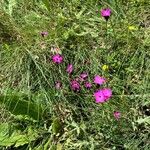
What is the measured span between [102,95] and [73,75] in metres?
0.33

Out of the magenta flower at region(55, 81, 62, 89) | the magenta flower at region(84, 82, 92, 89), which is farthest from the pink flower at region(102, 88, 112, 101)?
the magenta flower at region(55, 81, 62, 89)

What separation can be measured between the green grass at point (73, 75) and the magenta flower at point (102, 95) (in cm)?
7

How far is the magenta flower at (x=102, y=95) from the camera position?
2145mm

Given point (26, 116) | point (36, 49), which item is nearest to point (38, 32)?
point (36, 49)

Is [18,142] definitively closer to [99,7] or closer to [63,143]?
[63,143]

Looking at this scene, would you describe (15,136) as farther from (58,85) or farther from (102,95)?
(102,95)

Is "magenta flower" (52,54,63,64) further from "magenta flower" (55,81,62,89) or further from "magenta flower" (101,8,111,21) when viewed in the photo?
"magenta flower" (101,8,111,21)

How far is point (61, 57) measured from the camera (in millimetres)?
2475

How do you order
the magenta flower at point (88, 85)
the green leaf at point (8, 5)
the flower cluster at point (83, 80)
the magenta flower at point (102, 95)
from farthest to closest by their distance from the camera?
the green leaf at point (8, 5) → the magenta flower at point (88, 85) → the flower cluster at point (83, 80) → the magenta flower at point (102, 95)

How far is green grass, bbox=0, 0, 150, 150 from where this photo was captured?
2.23 m

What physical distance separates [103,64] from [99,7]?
36 centimetres

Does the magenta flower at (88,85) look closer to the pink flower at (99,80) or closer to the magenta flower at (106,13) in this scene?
the pink flower at (99,80)

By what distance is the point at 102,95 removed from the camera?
2172mm

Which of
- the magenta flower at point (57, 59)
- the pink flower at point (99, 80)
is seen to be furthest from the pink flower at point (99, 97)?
the magenta flower at point (57, 59)
